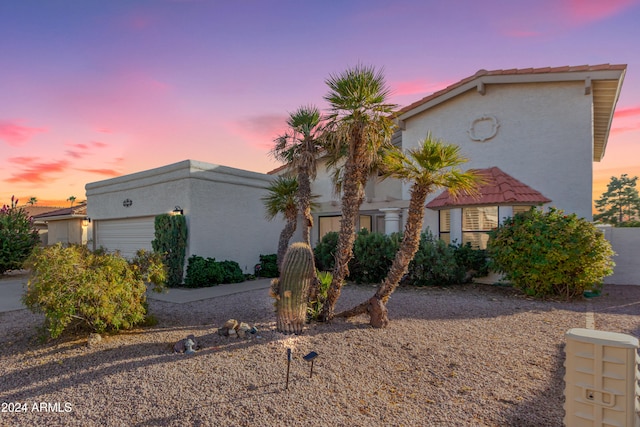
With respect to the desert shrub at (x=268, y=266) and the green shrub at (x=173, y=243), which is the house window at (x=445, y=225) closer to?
the desert shrub at (x=268, y=266)

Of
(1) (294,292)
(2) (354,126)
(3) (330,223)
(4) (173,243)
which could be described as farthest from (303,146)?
(3) (330,223)

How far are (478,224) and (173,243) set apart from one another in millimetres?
10614

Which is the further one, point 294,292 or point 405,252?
point 405,252

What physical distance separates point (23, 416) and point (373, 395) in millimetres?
3711

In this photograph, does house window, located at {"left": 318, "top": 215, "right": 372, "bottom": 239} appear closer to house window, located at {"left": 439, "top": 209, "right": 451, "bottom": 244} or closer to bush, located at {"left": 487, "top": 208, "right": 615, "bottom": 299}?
house window, located at {"left": 439, "top": 209, "right": 451, "bottom": 244}

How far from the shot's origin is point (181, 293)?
1095cm

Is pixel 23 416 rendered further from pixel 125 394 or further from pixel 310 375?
pixel 310 375

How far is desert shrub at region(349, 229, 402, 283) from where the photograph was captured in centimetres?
1210

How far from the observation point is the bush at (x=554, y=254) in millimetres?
9445

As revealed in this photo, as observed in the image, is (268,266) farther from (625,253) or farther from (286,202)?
(625,253)

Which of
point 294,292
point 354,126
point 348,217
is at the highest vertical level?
point 354,126

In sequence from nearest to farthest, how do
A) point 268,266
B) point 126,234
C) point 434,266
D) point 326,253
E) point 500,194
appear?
1. point 434,266
2. point 500,194
3. point 326,253
4. point 268,266
5. point 126,234

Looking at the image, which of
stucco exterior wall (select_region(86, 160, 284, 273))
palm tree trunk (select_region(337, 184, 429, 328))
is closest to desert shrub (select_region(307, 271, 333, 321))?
palm tree trunk (select_region(337, 184, 429, 328))

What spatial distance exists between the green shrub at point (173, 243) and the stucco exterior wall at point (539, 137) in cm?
931
